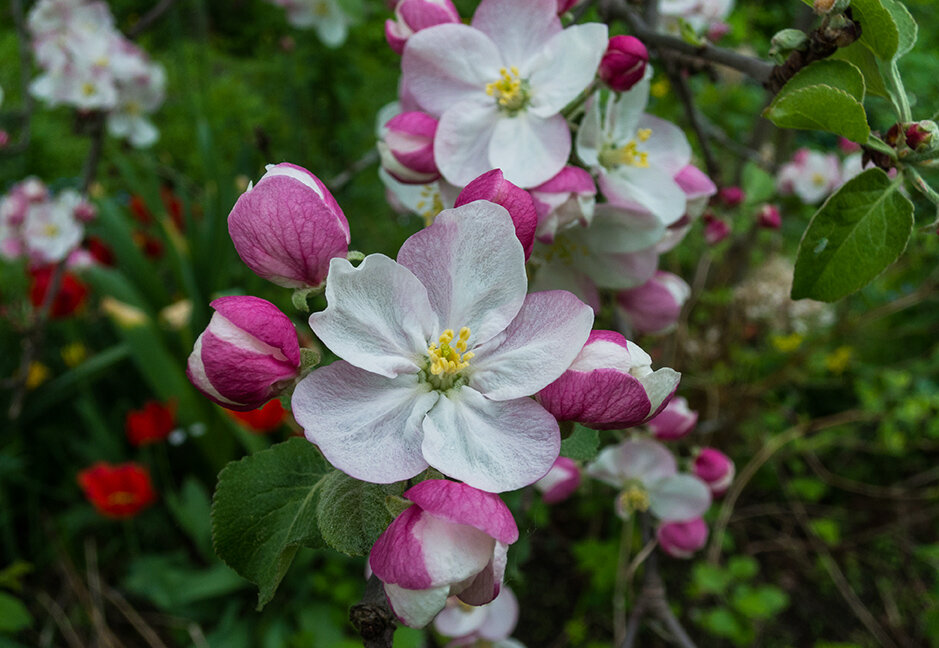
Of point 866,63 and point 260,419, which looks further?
point 260,419

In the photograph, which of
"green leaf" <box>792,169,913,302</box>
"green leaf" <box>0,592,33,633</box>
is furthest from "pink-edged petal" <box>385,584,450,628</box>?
"green leaf" <box>0,592,33,633</box>

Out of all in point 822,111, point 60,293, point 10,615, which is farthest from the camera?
point 60,293

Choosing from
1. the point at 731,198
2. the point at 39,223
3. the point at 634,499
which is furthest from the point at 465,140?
the point at 39,223

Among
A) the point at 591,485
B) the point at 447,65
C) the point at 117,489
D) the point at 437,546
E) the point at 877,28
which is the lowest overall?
the point at 117,489

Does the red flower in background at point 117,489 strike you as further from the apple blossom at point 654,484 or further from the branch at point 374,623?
the branch at point 374,623

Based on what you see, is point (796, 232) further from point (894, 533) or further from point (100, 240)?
point (100, 240)

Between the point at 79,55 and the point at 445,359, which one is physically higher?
the point at 445,359

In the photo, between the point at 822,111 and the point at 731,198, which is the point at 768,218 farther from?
the point at 822,111

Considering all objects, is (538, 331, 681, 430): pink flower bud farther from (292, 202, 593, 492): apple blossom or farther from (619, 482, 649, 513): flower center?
(619, 482, 649, 513): flower center

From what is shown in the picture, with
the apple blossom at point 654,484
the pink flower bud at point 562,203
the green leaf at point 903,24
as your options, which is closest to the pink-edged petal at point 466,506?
the pink flower bud at point 562,203
